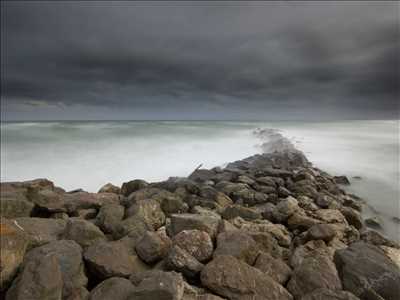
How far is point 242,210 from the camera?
11.6 ft

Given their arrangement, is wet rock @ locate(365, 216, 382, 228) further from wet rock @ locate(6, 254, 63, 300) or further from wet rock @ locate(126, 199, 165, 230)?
wet rock @ locate(6, 254, 63, 300)

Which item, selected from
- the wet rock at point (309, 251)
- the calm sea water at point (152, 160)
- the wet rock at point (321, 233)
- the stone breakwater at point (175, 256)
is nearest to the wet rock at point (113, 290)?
the stone breakwater at point (175, 256)

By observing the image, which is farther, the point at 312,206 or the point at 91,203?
the point at 312,206

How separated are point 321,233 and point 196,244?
1.55 metres

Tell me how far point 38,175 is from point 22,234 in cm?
1049

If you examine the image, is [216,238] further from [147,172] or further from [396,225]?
Result: [147,172]

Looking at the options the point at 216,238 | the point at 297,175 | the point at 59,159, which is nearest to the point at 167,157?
the point at 59,159

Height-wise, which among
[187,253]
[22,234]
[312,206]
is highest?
[22,234]

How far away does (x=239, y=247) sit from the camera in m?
2.31

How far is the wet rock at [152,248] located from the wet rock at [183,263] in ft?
0.53

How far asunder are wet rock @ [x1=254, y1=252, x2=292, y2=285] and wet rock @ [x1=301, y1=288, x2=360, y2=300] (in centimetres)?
33

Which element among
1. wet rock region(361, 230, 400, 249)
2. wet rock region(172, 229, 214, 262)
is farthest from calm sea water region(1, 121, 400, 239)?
wet rock region(172, 229, 214, 262)

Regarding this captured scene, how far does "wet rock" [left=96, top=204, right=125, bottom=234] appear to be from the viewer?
286 cm

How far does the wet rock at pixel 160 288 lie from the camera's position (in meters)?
1.72
